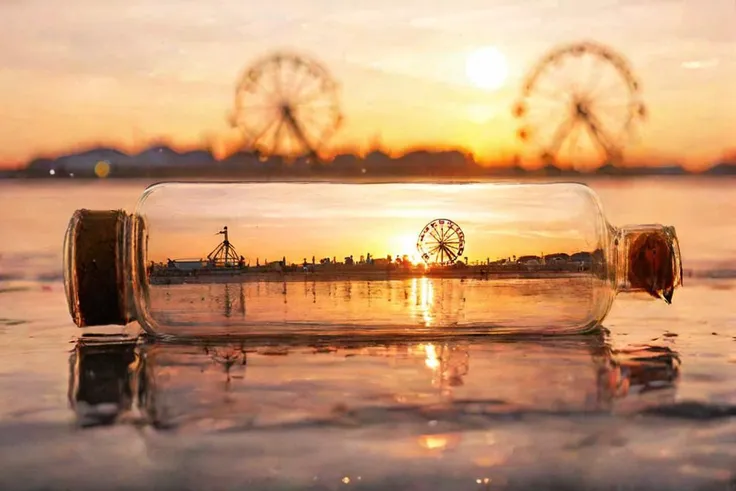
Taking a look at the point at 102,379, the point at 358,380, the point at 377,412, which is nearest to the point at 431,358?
the point at 358,380

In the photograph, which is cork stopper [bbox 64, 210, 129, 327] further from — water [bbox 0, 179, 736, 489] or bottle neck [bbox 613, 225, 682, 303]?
bottle neck [bbox 613, 225, 682, 303]

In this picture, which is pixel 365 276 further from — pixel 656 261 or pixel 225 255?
pixel 656 261

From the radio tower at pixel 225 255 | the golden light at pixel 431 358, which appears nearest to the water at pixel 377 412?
the golden light at pixel 431 358

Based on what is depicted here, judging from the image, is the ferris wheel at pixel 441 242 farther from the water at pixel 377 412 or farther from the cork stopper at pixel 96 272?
the cork stopper at pixel 96 272

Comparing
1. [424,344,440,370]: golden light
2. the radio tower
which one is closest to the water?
[424,344,440,370]: golden light

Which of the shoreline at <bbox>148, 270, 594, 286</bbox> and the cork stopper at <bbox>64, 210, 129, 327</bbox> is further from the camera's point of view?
the shoreline at <bbox>148, 270, 594, 286</bbox>

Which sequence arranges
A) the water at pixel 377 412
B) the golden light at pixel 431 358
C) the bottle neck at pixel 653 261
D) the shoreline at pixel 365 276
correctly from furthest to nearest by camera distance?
the shoreline at pixel 365 276 < the bottle neck at pixel 653 261 < the golden light at pixel 431 358 < the water at pixel 377 412

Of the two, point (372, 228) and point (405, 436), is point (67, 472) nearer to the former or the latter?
point (405, 436)

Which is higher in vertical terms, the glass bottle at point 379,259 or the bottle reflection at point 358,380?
the glass bottle at point 379,259
